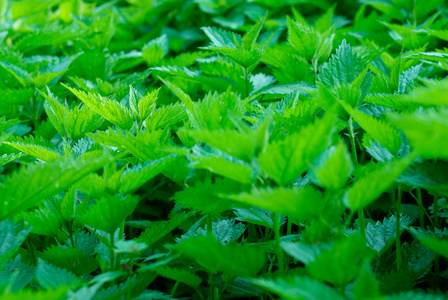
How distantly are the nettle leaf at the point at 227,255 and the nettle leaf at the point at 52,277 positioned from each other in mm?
212

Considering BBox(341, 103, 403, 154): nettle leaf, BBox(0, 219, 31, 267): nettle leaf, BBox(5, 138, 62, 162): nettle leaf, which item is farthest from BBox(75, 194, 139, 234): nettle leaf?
BBox(341, 103, 403, 154): nettle leaf

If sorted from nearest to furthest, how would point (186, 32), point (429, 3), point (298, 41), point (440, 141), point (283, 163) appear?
point (440, 141)
point (283, 163)
point (298, 41)
point (429, 3)
point (186, 32)

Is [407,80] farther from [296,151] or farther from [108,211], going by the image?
[108,211]

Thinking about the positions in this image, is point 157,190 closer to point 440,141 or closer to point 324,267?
point 324,267

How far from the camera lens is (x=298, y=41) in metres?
1.40

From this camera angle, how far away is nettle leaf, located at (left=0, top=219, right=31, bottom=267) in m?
0.86

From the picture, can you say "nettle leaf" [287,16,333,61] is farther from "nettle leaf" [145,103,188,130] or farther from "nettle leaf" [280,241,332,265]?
"nettle leaf" [280,241,332,265]

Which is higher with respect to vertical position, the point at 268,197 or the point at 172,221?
the point at 268,197

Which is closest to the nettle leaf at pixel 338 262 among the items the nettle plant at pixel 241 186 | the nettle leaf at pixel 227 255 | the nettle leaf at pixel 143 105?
the nettle plant at pixel 241 186

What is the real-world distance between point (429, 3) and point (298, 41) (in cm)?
87

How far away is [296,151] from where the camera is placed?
2.54ft

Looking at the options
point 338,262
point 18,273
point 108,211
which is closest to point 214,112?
point 108,211

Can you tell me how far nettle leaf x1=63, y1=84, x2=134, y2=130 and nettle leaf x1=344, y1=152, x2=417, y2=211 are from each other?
0.56m

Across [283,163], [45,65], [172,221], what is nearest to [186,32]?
[45,65]
